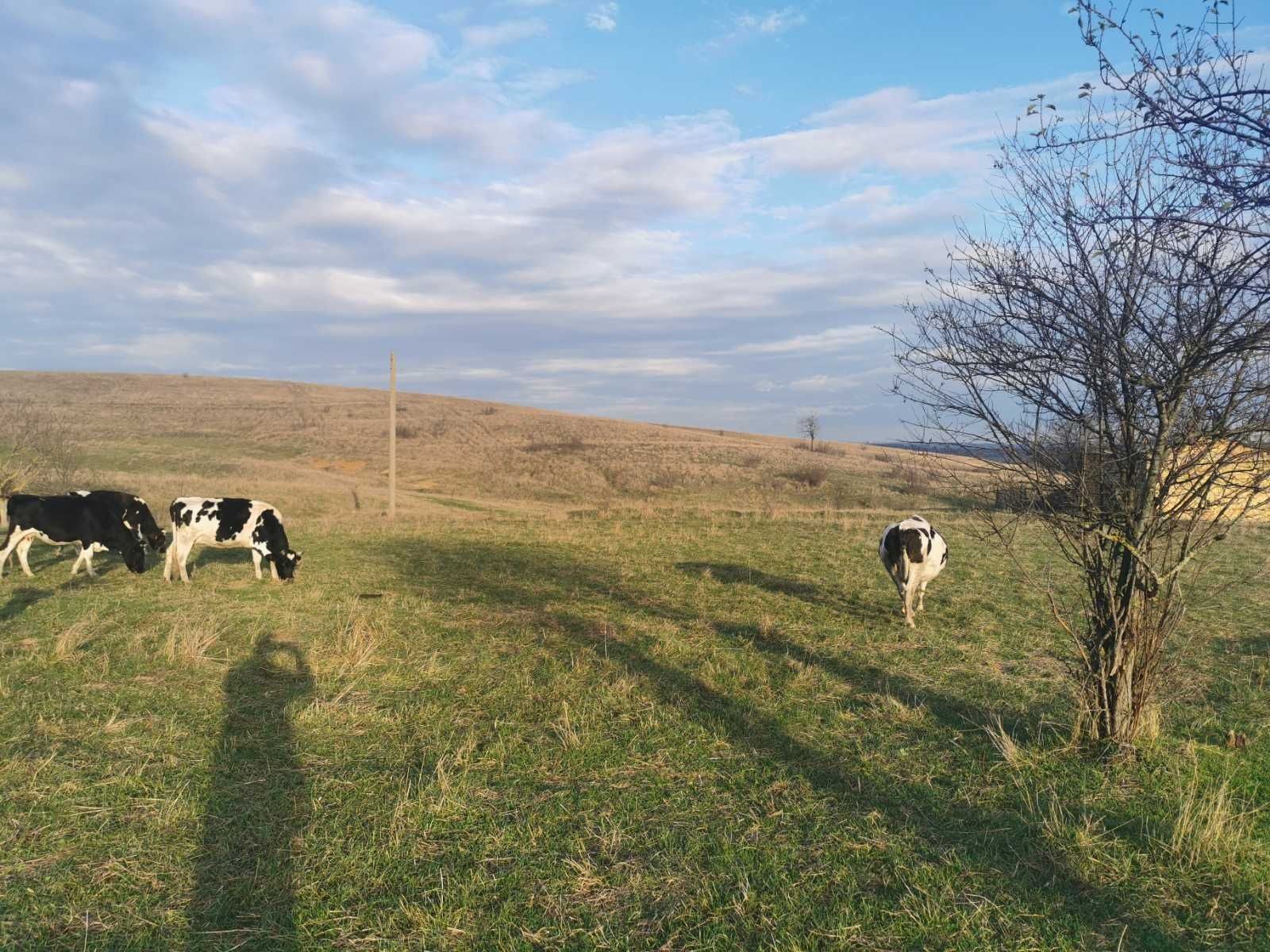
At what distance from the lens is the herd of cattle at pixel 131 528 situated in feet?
40.1

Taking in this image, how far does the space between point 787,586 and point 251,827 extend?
31.8 feet

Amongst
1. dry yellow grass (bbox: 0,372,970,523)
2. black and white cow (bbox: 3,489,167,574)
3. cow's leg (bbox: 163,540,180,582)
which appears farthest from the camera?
dry yellow grass (bbox: 0,372,970,523)

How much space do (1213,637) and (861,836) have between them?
26.2 ft

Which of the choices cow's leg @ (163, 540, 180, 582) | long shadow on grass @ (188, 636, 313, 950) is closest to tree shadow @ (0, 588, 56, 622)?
cow's leg @ (163, 540, 180, 582)

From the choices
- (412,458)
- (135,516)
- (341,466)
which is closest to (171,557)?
(135,516)

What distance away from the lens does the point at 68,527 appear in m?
12.4

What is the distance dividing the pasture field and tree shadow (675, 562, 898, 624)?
0.17 metres

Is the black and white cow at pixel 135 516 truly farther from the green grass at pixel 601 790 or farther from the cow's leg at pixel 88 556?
the green grass at pixel 601 790

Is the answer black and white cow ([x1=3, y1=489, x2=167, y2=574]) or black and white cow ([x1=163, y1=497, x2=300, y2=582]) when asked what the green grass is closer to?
black and white cow ([x1=163, y1=497, x2=300, y2=582])

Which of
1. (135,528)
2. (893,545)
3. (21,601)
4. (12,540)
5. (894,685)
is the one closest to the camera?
(894,685)

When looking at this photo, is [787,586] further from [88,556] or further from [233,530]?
[88,556]

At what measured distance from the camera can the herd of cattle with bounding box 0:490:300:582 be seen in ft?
40.1

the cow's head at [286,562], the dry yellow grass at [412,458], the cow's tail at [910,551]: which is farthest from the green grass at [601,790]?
the dry yellow grass at [412,458]

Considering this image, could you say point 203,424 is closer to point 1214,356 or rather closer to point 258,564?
point 258,564
